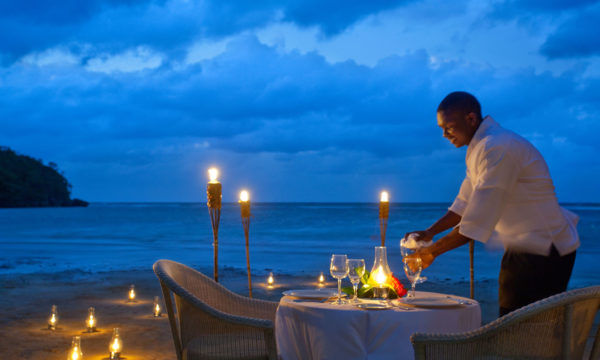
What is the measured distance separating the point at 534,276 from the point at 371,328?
757 millimetres

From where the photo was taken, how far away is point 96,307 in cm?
722

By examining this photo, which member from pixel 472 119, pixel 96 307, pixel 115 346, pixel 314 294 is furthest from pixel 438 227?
pixel 96 307

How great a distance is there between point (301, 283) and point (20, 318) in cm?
468

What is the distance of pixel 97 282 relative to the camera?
9.83 m

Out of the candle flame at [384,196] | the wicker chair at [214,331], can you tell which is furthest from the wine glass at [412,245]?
the candle flame at [384,196]

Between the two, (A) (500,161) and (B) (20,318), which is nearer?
(A) (500,161)

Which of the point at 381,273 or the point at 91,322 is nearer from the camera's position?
the point at 381,273

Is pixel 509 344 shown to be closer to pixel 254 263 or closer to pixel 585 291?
pixel 585 291

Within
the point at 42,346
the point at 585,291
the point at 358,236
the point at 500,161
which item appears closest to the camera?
the point at 585,291

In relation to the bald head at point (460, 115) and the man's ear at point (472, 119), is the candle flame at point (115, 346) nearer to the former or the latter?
the bald head at point (460, 115)

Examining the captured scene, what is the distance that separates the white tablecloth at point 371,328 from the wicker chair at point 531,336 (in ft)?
0.72

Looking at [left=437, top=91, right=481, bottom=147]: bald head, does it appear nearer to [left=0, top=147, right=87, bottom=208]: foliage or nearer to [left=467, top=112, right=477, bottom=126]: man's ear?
[left=467, top=112, right=477, bottom=126]: man's ear

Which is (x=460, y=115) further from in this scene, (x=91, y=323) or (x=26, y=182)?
(x=26, y=182)

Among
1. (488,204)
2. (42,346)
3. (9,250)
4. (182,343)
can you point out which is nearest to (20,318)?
(42,346)
